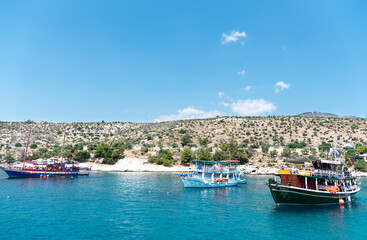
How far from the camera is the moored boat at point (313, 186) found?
30469mm

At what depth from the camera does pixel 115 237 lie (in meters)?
20.2

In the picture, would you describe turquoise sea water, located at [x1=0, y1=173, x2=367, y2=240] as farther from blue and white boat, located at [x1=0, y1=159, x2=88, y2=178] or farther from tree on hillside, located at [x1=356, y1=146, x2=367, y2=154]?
tree on hillside, located at [x1=356, y1=146, x2=367, y2=154]

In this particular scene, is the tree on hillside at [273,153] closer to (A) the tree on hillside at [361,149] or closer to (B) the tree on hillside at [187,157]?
(A) the tree on hillside at [361,149]

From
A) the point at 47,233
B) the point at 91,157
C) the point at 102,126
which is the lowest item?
the point at 47,233

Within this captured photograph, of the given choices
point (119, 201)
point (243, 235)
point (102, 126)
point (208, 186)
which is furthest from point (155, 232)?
point (102, 126)

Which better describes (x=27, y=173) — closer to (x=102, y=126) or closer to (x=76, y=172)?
(x=76, y=172)

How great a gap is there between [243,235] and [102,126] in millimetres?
147948

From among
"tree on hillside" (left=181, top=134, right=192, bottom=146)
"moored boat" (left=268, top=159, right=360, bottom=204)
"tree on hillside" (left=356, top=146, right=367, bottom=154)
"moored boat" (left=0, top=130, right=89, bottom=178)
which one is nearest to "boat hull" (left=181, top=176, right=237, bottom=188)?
"moored boat" (left=268, top=159, right=360, bottom=204)

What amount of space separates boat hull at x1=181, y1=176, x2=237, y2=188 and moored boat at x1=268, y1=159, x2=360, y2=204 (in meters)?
20.8

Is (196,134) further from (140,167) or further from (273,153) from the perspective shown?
(140,167)

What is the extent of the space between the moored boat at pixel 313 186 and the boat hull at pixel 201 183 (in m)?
20.8

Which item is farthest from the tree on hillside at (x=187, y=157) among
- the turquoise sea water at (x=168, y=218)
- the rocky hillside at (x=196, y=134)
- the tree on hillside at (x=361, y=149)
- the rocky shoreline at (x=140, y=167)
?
the tree on hillside at (x=361, y=149)

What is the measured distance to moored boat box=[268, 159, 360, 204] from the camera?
3047cm

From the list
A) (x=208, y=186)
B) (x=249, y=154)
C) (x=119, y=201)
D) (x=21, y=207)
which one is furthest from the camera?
(x=249, y=154)
